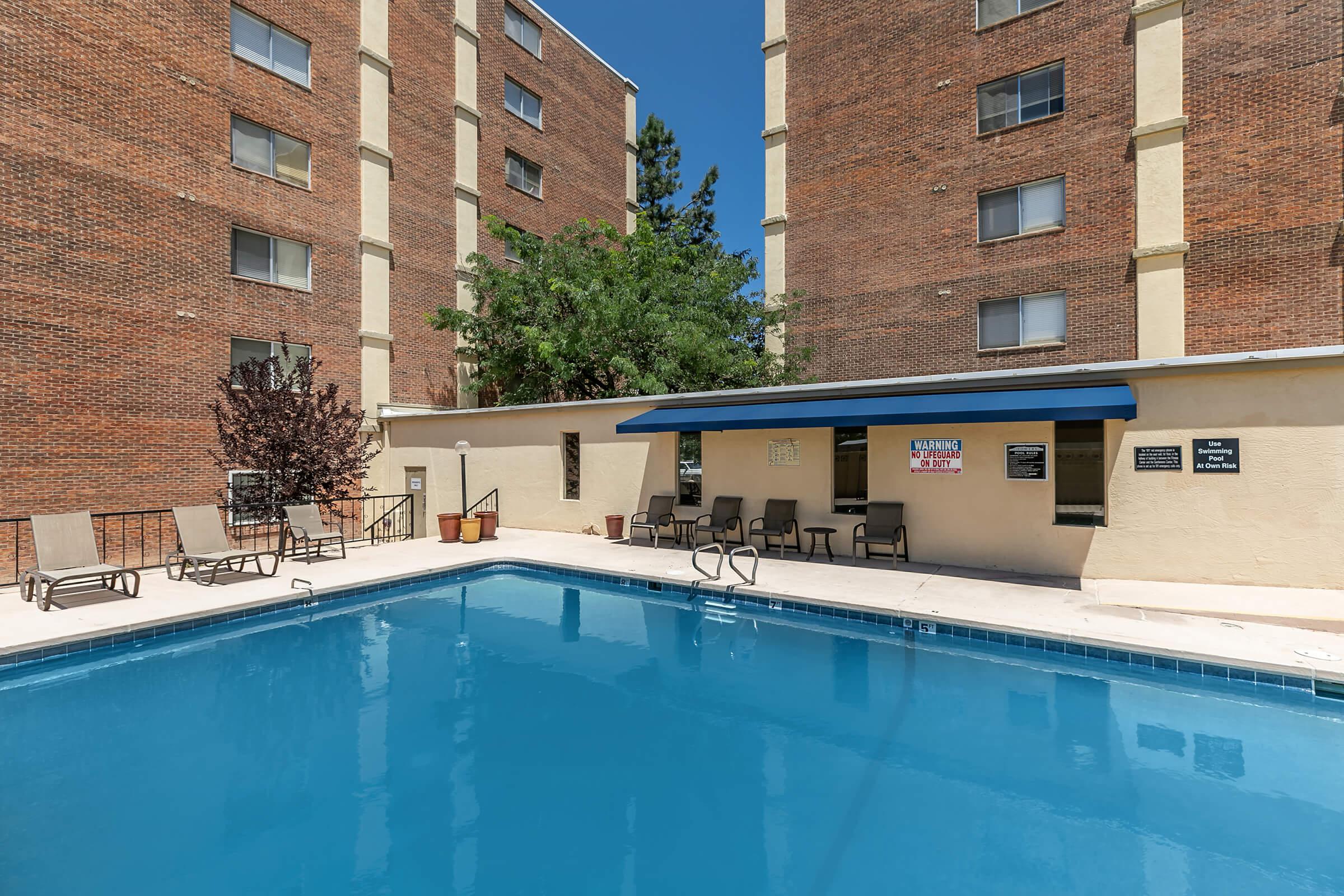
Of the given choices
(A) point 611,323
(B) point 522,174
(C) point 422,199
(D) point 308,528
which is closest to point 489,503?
(D) point 308,528

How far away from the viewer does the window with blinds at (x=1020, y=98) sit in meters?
14.6

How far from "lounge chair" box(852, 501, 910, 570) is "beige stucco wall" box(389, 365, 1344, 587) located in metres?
0.19

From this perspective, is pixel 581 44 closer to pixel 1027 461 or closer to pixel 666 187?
pixel 666 187

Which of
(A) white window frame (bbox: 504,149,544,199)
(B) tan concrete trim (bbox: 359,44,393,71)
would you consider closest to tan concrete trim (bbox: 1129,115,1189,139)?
(A) white window frame (bbox: 504,149,544,199)

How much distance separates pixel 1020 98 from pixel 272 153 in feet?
58.6

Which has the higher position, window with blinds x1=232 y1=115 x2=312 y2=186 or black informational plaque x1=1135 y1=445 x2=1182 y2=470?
window with blinds x1=232 y1=115 x2=312 y2=186

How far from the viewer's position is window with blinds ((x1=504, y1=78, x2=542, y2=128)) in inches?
826

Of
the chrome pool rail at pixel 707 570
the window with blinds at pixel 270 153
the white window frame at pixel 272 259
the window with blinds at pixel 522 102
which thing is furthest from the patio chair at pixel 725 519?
the window with blinds at pixel 522 102

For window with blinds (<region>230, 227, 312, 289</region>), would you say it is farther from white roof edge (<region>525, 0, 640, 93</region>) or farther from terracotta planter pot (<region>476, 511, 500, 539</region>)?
white roof edge (<region>525, 0, 640, 93</region>)

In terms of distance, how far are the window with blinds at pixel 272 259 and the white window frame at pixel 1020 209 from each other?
16475mm

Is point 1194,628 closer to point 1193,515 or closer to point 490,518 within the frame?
point 1193,515

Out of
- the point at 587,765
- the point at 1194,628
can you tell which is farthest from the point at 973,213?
the point at 587,765

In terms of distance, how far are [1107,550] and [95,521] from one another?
696 inches

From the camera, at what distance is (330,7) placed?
1622 cm
